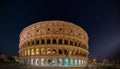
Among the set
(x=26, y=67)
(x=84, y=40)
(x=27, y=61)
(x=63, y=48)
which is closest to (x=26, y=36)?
(x=27, y=61)

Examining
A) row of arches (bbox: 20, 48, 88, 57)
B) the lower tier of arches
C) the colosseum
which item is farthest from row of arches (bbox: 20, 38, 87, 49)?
the lower tier of arches

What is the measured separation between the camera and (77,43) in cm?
7988

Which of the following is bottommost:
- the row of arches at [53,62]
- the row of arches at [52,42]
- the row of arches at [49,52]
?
the row of arches at [53,62]

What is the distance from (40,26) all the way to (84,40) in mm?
19391

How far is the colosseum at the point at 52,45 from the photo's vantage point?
73.4 metres

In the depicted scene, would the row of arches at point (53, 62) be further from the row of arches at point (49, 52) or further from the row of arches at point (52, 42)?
the row of arches at point (52, 42)

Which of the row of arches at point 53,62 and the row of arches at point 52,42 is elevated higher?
→ the row of arches at point 52,42

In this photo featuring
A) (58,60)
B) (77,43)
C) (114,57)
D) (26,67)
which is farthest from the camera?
(114,57)

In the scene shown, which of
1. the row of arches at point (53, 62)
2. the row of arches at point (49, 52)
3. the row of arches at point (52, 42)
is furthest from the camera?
the row of arches at point (52, 42)

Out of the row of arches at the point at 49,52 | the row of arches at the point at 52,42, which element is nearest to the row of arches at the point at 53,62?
the row of arches at the point at 49,52

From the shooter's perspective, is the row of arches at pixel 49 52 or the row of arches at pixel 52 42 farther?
the row of arches at pixel 52 42

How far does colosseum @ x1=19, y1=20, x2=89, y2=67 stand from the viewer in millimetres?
73438

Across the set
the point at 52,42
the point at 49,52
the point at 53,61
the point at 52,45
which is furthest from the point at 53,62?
the point at 52,42

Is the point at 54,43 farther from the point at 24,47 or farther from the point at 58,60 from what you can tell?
the point at 24,47
